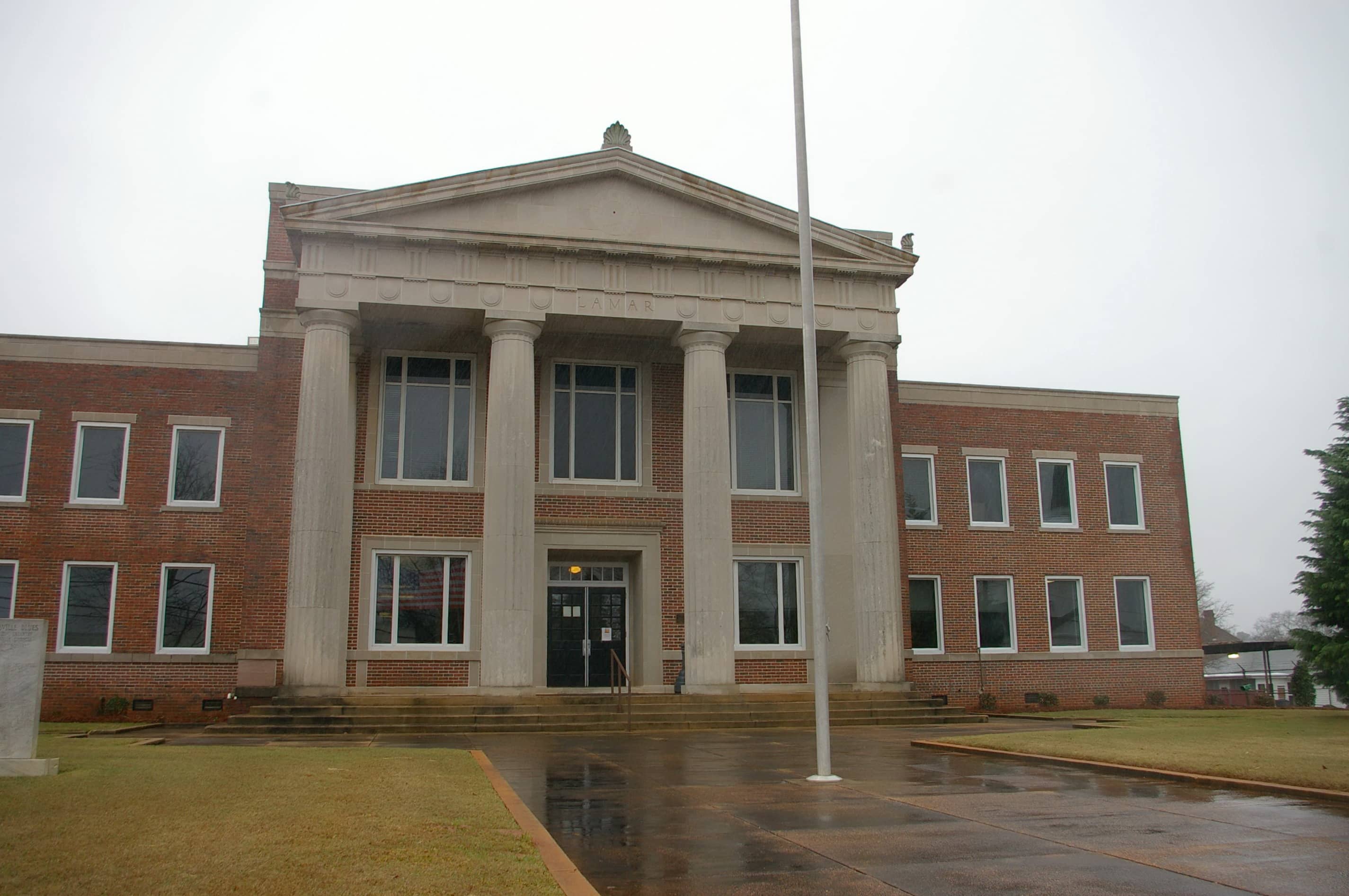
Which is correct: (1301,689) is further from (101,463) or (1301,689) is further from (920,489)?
(101,463)

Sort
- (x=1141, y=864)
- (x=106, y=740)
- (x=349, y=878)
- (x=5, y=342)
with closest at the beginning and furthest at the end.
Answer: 1. (x=349, y=878)
2. (x=1141, y=864)
3. (x=106, y=740)
4. (x=5, y=342)

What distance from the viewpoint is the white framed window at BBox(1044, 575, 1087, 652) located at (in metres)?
31.8

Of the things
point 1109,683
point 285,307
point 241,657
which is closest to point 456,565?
point 241,657

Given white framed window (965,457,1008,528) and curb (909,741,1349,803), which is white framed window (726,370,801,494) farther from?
curb (909,741,1349,803)

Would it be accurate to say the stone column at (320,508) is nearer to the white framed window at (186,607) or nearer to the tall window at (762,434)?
the white framed window at (186,607)

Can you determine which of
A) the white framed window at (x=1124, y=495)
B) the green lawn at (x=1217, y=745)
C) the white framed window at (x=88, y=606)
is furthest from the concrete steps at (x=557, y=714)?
the white framed window at (x=1124, y=495)

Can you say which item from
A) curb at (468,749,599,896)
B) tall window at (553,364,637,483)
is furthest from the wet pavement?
tall window at (553,364,637,483)

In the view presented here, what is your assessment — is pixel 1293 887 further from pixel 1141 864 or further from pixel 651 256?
pixel 651 256

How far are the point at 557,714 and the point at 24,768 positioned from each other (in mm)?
12566

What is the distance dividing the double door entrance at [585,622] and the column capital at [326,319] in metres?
7.79

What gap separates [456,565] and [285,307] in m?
7.62

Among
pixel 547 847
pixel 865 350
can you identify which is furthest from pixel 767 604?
pixel 547 847

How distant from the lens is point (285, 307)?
27125 mm

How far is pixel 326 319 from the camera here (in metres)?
24.5
